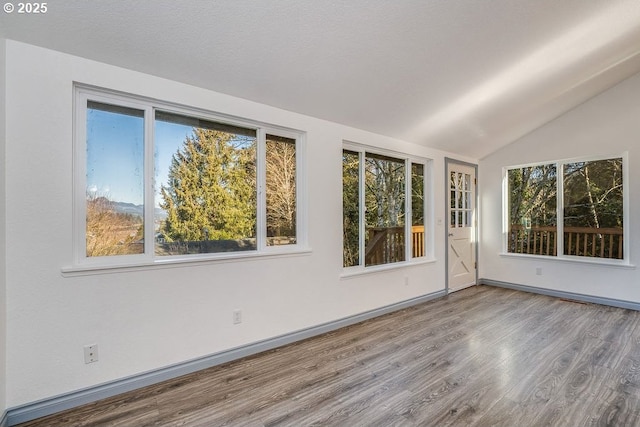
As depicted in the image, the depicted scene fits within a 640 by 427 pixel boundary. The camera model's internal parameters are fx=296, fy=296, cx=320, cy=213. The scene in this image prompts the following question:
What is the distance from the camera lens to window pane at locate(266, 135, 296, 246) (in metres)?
2.99

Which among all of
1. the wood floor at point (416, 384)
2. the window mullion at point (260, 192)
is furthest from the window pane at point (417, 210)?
the window mullion at point (260, 192)

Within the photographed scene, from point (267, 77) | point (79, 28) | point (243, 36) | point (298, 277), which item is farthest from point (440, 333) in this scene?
point (79, 28)

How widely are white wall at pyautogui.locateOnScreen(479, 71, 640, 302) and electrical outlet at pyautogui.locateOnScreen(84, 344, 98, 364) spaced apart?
5769 mm

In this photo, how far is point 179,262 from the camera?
237 centimetres

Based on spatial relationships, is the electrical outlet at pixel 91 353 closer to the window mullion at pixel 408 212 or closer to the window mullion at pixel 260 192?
the window mullion at pixel 260 192

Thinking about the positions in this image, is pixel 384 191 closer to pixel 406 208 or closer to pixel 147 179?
pixel 406 208

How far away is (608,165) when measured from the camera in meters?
4.27

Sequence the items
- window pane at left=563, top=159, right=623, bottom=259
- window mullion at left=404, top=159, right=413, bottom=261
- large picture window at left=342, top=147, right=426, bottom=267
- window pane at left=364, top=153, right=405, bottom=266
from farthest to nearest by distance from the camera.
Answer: window mullion at left=404, top=159, right=413, bottom=261 → window pane at left=563, top=159, right=623, bottom=259 → window pane at left=364, top=153, right=405, bottom=266 → large picture window at left=342, top=147, right=426, bottom=267

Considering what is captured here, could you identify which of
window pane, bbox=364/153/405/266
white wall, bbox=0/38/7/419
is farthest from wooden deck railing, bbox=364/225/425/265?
white wall, bbox=0/38/7/419

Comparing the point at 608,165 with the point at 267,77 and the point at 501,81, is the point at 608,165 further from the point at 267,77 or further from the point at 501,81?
the point at 267,77

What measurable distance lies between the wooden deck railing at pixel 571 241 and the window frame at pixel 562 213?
57 millimetres

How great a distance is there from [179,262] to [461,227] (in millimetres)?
4567

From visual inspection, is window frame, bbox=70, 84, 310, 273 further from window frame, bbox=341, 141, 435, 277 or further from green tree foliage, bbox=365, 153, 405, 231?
green tree foliage, bbox=365, 153, 405, 231

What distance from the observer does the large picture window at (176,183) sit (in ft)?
7.03
